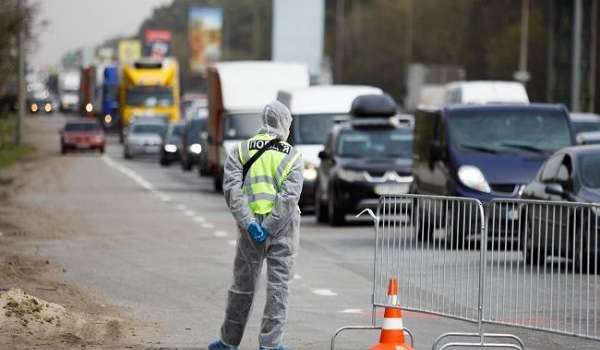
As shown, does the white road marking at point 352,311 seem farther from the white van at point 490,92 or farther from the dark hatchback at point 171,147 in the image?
the dark hatchback at point 171,147

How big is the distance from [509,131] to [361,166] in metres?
4.03

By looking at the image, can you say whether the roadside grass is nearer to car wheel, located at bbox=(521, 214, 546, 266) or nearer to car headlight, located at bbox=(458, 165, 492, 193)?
car headlight, located at bbox=(458, 165, 492, 193)

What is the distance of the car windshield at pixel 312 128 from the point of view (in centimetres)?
3169

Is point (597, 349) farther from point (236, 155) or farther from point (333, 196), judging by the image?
point (333, 196)

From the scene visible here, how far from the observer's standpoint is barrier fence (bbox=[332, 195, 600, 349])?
10.8m

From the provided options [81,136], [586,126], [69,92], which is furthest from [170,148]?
[69,92]

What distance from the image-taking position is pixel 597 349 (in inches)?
472

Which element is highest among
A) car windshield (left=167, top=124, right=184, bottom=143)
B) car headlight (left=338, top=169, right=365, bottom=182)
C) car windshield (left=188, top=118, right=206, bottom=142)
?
car headlight (left=338, top=169, right=365, bottom=182)

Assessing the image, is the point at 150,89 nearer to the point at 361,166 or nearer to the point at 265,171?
the point at 361,166

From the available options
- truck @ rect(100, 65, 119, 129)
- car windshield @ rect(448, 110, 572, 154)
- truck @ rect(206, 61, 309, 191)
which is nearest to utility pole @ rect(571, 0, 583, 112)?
truck @ rect(206, 61, 309, 191)

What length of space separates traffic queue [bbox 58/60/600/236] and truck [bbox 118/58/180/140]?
33.4 metres

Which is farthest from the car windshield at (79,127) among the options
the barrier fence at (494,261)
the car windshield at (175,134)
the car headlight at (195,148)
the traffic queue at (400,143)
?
the barrier fence at (494,261)

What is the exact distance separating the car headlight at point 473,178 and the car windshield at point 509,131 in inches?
22.6

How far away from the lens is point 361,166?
27.7 meters
